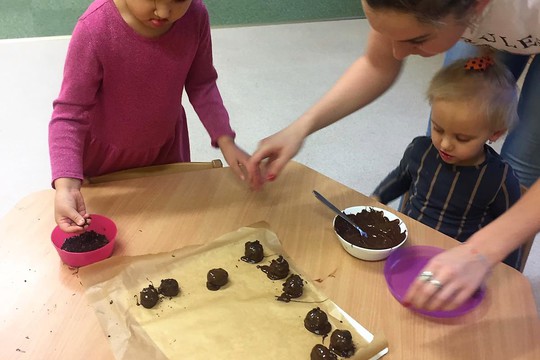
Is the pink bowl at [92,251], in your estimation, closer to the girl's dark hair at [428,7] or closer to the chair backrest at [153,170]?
the chair backrest at [153,170]

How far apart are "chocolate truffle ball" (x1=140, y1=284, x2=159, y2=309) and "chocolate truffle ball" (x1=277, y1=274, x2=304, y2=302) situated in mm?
199

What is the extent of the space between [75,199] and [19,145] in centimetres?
159

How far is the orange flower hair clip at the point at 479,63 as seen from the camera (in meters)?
1.21

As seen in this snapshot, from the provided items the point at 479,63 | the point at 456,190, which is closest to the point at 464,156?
the point at 456,190

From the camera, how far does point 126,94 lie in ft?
3.76

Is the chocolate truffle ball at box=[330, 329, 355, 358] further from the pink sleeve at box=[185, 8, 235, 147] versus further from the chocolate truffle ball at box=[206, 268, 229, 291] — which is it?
the pink sleeve at box=[185, 8, 235, 147]

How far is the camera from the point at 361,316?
2.79ft

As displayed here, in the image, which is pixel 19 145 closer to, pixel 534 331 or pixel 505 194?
pixel 505 194

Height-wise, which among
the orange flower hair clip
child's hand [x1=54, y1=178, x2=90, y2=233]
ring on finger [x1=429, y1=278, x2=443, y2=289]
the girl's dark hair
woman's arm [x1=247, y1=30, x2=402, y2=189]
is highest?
the girl's dark hair

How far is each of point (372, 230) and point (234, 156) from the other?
0.36 m

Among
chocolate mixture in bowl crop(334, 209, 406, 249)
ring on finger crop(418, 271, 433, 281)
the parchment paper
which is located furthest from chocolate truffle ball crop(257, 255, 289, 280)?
ring on finger crop(418, 271, 433, 281)

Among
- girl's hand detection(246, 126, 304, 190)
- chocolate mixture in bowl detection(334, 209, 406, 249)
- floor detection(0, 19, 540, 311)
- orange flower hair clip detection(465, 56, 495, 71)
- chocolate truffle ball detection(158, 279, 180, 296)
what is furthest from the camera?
floor detection(0, 19, 540, 311)

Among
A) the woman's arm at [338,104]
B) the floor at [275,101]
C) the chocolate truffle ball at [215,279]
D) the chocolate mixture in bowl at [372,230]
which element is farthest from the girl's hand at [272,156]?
the floor at [275,101]

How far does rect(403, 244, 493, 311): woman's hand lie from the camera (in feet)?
2.45
